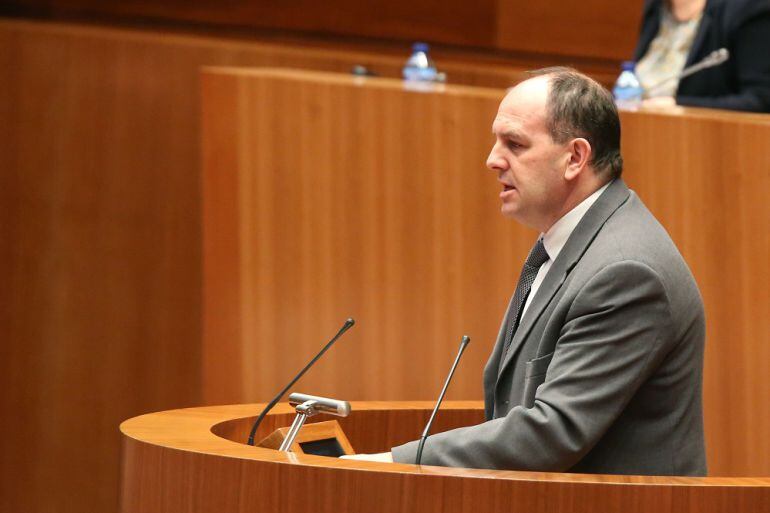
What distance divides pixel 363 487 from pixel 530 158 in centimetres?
66

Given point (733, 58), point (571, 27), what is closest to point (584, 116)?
point (733, 58)

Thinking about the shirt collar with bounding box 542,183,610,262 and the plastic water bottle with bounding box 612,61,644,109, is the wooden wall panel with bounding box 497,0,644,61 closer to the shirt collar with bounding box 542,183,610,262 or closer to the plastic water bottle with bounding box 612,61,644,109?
the plastic water bottle with bounding box 612,61,644,109

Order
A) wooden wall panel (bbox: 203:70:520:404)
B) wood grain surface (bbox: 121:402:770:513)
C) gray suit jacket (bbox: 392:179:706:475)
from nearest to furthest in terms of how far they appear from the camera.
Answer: wood grain surface (bbox: 121:402:770:513)
gray suit jacket (bbox: 392:179:706:475)
wooden wall panel (bbox: 203:70:520:404)

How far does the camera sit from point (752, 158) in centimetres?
322

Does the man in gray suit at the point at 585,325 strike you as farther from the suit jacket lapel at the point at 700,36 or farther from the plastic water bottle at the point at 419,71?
the suit jacket lapel at the point at 700,36

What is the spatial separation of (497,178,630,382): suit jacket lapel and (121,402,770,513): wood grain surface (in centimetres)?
37

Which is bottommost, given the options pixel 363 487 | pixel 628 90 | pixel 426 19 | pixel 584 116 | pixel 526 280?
pixel 363 487

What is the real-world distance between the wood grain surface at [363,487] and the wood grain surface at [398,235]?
117 centimetres

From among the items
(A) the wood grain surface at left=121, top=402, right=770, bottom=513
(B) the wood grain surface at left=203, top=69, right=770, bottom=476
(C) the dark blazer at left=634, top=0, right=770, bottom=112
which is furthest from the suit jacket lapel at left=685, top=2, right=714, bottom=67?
(A) the wood grain surface at left=121, top=402, right=770, bottom=513

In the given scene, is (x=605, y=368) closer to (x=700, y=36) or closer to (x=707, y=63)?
(x=707, y=63)

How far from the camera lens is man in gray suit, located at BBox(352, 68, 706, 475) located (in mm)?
1813

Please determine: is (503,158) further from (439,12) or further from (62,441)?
(439,12)

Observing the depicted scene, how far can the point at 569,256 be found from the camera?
79.4 inches

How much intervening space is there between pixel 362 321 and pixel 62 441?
1272 millimetres
